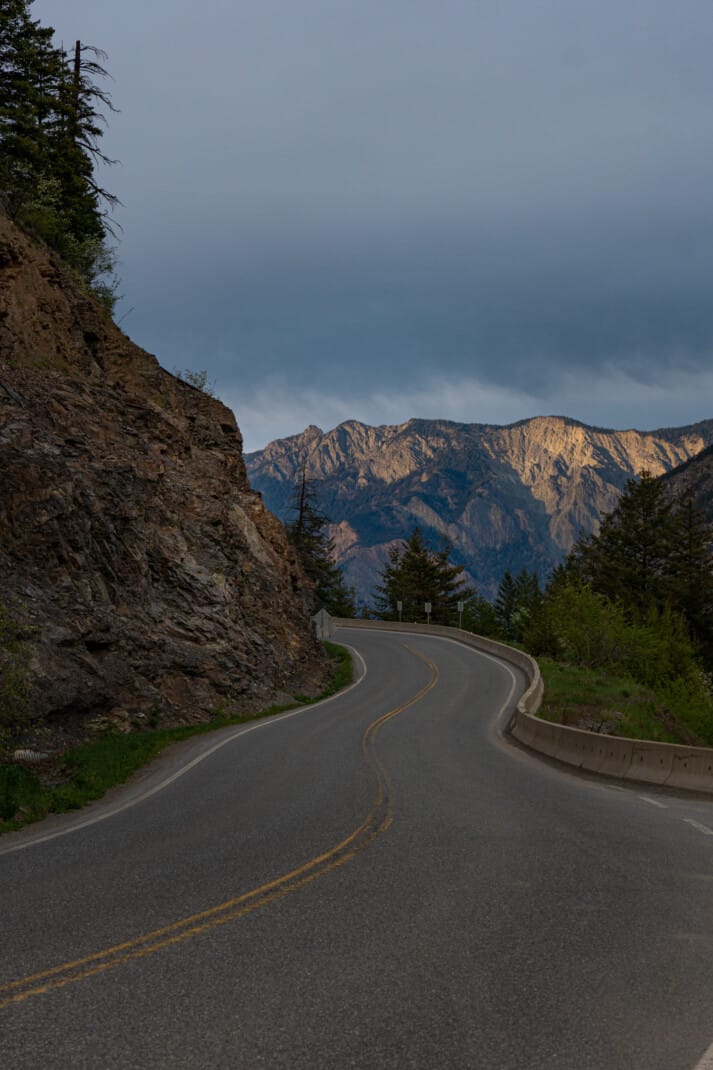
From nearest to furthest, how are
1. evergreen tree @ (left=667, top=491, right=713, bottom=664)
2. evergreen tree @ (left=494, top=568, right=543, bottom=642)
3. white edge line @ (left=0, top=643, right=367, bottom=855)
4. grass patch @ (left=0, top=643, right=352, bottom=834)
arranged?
white edge line @ (left=0, top=643, right=367, bottom=855)
grass patch @ (left=0, top=643, right=352, bottom=834)
evergreen tree @ (left=667, top=491, right=713, bottom=664)
evergreen tree @ (left=494, top=568, right=543, bottom=642)

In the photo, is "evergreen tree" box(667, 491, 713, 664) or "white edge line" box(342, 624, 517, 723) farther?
"evergreen tree" box(667, 491, 713, 664)

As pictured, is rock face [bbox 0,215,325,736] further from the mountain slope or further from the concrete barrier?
the mountain slope

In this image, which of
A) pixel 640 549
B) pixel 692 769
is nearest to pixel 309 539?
pixel 640 549

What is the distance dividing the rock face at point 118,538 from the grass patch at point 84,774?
1.17 meters

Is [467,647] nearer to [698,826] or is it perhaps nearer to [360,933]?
[698,826]

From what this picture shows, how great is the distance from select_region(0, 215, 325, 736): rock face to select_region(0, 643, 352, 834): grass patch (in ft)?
3.82

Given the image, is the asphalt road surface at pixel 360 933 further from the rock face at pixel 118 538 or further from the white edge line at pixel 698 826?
the rock face at pixel 118 538

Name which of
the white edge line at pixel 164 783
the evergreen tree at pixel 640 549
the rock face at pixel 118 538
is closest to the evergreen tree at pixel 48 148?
the rock face at pixel 118 538

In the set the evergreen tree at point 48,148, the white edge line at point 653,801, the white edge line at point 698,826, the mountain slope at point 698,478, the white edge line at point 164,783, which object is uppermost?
the mountain slope at point 698,478

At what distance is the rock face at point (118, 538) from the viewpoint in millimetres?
20141

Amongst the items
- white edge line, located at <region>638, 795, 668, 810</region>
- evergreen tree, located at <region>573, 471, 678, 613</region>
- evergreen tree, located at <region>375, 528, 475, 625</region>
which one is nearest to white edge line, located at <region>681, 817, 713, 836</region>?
white edge line, located at <region>638, 795, 668, 810</region>

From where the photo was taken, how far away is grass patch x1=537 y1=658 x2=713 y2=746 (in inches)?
1129

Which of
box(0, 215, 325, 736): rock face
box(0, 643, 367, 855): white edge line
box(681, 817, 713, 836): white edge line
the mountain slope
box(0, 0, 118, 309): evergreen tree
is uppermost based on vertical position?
the mountain slope

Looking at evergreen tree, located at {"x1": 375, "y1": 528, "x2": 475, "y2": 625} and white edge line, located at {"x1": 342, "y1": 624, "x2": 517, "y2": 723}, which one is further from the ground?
evergreen tree, located at {"x1": 375, "y1": 528, "x2": 475, "y2": 625}
